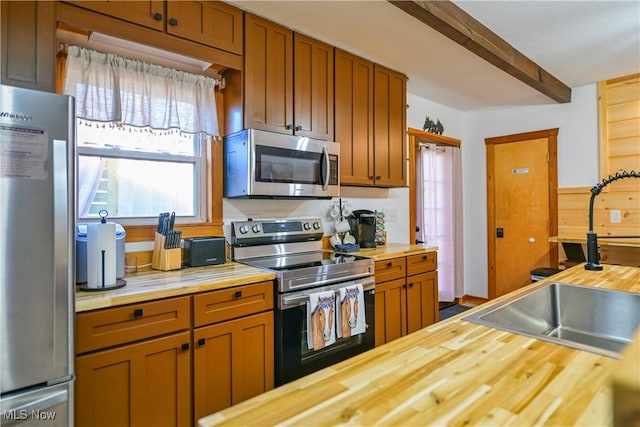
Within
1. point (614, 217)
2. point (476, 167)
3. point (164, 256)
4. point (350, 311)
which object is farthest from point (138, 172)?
point (614, 217)

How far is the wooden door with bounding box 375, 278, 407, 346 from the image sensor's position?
2.66m

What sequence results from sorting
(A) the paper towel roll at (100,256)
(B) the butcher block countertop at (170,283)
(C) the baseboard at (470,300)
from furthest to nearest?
(C) the baseboard at (470,300) < (A) the paper towel roll at (100,256) < (B) the butcher block countertop at (170,283)

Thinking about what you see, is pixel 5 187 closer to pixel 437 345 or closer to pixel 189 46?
pixel 189 46

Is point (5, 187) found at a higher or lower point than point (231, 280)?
higher

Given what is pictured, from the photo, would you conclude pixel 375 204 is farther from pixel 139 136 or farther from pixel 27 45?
pixel 27 45

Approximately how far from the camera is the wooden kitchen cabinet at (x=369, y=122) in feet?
9.48

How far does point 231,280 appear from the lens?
1842 millimetres

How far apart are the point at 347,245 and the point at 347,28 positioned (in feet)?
5.25

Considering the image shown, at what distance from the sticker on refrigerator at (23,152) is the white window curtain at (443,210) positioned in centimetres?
361

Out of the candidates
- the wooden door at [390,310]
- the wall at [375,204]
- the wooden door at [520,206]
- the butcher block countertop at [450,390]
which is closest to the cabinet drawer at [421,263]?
the wooden door at [390,310]

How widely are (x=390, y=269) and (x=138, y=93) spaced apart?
2.06m

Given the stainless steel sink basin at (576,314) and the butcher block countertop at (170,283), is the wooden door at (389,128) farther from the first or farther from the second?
the stainless steel sink basin at (576,314)

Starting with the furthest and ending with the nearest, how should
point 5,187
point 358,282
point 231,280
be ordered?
point 358,282 → point 231,280 → point 5,187

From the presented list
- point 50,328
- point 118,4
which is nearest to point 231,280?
point 50,328
